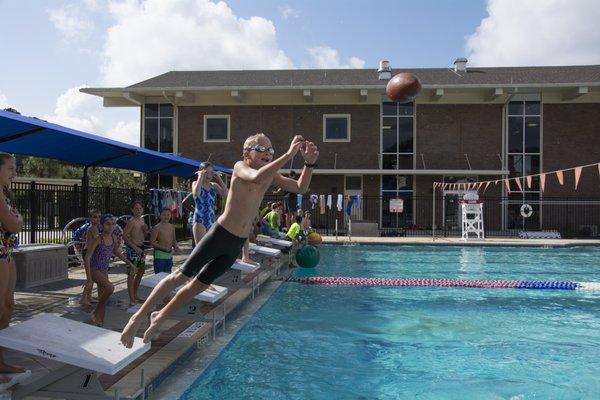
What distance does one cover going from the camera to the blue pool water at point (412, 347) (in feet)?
17.7

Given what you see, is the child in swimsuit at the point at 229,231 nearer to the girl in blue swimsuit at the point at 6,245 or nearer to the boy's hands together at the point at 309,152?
the boy's hands together at the point at 309,152

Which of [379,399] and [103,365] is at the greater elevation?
[103,365]

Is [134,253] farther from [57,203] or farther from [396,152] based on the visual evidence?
[396,152]

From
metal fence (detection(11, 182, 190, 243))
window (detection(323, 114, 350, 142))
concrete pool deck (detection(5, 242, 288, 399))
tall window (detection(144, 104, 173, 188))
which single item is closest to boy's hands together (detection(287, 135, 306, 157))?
concrete pool deck (detection(5, 242, 288, 399))

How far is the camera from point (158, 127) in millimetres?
29859

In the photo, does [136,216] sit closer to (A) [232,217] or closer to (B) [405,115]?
(A) [232,217]

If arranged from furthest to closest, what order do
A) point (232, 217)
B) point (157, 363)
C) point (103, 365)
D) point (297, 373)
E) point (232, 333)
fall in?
point (232, 333) → point (297, 373) → point (157, 363) → point (232, 217) → point (103, 365)

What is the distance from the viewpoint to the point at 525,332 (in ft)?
25.5

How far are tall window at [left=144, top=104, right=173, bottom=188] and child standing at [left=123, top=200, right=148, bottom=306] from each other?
22954mm

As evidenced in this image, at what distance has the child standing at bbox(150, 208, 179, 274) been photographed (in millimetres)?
7578

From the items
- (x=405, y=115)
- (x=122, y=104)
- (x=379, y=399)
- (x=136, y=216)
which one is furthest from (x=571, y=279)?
(x=122, y=104)

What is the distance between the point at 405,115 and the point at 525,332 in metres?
22.5

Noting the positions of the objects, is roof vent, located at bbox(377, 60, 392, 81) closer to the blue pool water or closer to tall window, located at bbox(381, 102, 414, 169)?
tall window, located at bbox(381, 102, 414, 169)

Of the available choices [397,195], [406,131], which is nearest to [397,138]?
[406,131]
